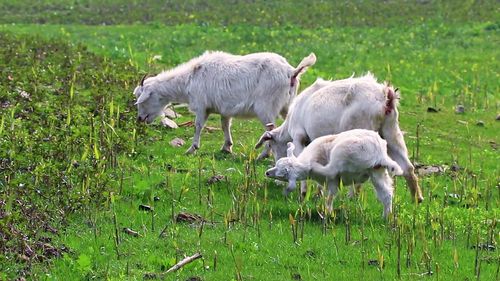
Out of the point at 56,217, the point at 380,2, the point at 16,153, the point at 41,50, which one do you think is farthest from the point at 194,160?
the point at 380,2

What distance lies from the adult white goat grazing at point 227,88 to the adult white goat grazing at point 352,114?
4.98 ft

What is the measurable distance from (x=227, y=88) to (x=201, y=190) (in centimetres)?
331

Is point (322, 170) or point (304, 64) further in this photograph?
point (304, 64)

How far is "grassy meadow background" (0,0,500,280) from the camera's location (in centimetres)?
888

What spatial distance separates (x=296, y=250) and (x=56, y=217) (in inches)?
100

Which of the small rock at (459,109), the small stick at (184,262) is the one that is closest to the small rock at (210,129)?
the small rock at (459,109)

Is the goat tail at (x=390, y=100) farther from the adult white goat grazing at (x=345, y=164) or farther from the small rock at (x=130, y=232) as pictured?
the small rock at (x=130, y=232)

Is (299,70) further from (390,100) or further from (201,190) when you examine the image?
(201,190)

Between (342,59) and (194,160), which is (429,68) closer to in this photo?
(342,59)

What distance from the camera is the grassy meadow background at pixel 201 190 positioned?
29.1ft

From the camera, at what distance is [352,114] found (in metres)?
11.8

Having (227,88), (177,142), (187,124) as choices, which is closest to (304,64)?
(227,88)

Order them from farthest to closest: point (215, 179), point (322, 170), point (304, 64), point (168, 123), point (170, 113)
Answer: point (170, 113)
point (168, 123)
point (304, 64)
point (215, 179)
point (322, 170)

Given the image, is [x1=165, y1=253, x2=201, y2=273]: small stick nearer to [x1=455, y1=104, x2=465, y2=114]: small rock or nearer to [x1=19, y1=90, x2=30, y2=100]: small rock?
[x1=19, y1=90, x2=30, y2=100]: small rock
